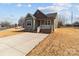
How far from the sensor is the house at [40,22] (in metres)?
3.32

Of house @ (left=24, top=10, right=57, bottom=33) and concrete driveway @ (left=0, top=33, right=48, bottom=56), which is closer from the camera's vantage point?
concrete driveway @ (left=0, top=33, right=48, bottom=56)

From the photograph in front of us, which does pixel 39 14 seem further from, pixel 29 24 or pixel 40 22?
pixel 29 24

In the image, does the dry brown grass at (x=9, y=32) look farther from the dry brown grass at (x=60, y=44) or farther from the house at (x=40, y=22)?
the dry brown grass at (x=60, y=44)

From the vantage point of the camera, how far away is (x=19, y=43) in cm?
329

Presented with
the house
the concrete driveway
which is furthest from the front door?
the concrete driveway

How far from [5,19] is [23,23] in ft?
1.02

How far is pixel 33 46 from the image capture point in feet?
10.8

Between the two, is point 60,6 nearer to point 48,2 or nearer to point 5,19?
point 48,2

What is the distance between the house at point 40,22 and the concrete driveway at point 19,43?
0.37ft

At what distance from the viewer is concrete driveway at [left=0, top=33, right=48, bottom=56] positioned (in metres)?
3.12

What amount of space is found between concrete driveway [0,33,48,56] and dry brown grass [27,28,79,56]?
9 centimetres

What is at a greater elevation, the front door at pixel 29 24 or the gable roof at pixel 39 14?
the gable roof at pixel 39 14

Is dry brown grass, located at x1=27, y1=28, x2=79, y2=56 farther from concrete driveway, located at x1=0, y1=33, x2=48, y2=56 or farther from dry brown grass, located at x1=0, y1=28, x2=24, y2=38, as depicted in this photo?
dry brown grass, located at x1=0, y1=28, x2=24, y2=38

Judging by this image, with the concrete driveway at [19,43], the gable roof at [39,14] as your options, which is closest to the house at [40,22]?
the gable roof at [39,14]
